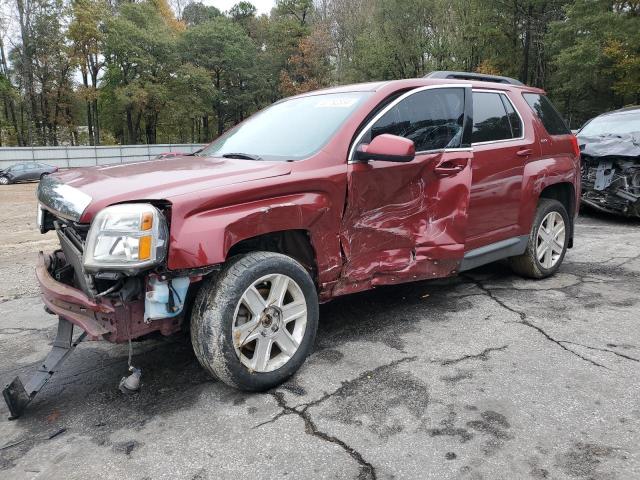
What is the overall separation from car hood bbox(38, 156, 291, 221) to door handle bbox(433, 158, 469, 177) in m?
1.26

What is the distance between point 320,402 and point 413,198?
1569mm

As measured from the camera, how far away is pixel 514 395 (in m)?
2.73

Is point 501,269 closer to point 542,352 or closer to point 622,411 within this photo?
point 542,352

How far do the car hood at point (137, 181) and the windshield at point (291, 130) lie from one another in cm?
26

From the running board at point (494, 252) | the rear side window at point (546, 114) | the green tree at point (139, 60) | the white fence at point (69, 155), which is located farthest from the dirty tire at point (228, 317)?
the green tree at point (139, 60)

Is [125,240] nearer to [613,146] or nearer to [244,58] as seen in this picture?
[613,146]

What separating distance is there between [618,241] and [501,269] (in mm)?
2403

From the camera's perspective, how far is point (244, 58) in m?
47.9

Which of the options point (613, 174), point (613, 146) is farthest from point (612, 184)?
point (613, 146)

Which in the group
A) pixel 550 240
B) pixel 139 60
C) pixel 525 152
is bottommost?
pixel 550 240

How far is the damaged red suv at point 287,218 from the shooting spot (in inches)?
97.9

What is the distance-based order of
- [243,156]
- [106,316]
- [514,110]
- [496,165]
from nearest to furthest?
[106,316] < [243,156] < [496,165] < [514,110]

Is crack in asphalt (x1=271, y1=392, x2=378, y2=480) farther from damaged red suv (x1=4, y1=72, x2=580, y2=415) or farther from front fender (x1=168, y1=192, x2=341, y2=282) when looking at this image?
front fender (x1=168, y1=192, x2=341, y2=282)

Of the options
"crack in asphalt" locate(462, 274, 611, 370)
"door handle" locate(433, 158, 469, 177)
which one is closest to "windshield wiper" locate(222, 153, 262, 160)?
"door handle" locate(433, 158, 469, 177)
